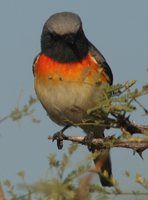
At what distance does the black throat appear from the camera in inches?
182

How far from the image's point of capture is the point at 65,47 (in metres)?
4.67

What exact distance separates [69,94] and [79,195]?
361 cm

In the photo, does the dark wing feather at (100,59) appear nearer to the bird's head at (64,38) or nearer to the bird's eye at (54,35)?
the bird's head at (64,38)

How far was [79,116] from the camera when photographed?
402cm

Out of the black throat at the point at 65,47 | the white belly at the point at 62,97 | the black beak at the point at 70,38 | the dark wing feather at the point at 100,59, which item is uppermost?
the black beak at the point at 70,38

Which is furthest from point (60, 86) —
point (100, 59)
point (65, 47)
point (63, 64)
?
point (100, 59)

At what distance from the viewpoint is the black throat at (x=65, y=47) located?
15.2 ft

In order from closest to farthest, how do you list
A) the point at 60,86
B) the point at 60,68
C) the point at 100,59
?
1. the point at 60,86
2. the point at 60,68
3. the point at 100,59

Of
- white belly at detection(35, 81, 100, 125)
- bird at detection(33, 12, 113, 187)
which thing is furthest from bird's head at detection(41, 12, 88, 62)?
white belly at detection(35, 81, 100, 125)

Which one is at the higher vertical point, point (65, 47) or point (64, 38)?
point (64, 38)

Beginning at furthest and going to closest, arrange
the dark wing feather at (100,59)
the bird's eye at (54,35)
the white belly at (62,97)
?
the dark wing feather at (100,59) → the bird's eye at (54,35) → the white belly at (62,97)

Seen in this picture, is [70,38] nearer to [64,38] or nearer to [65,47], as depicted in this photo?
[64,38]

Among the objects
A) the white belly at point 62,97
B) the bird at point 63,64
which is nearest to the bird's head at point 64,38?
the bird at point 63,64

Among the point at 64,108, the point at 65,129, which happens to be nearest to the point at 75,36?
the point at 64,108
